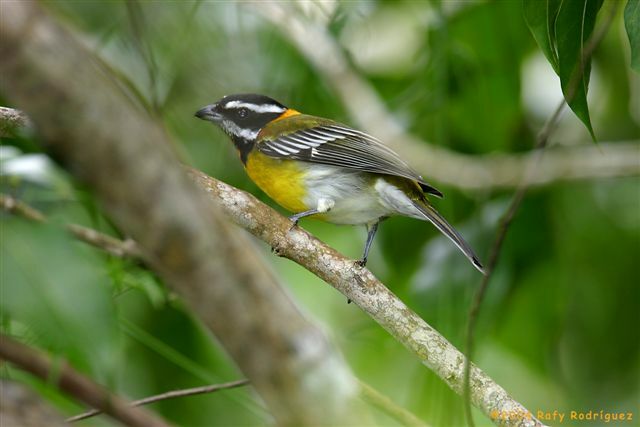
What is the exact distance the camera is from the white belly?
3.97 meters

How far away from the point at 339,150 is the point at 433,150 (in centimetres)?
104

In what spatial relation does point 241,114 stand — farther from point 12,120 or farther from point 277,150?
point 12,120

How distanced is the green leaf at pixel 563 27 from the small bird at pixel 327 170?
1365mm

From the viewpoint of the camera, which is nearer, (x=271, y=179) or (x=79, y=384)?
(x=79, y=384)

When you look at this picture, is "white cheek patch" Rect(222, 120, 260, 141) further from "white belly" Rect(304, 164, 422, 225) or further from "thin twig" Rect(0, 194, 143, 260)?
"thin twig" Rect(0, 194, 143, 260)

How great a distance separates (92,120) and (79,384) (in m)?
0.65

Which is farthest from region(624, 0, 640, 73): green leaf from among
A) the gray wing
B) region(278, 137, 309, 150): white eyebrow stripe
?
region(278, 137, 309, 150): white eyebrow stripe

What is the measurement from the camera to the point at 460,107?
5.16 meters

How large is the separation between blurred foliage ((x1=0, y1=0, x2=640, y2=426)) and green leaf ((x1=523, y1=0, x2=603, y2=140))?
1.29 meters

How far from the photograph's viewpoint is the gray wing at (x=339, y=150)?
385 cm

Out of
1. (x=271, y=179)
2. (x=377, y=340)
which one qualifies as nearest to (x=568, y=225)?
(x=377, y=340)

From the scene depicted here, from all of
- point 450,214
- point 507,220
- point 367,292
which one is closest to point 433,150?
point 450,214

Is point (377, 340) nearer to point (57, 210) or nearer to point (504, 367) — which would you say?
point (504, 367)

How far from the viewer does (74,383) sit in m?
1.50
